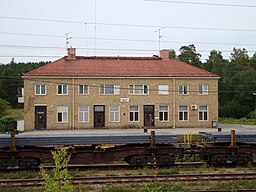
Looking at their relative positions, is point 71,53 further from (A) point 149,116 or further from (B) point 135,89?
(A) point 149,116

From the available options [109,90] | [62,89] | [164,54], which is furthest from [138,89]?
[62,89]

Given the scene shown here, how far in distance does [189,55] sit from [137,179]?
76971mm

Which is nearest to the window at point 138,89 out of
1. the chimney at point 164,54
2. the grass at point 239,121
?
the chimney at point 164,54

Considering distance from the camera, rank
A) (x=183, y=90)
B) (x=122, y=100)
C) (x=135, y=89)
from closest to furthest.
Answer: (x=122, y=100) < (x=135, y=89) < (x=183, y=90)

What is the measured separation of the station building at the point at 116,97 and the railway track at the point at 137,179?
2862 cm

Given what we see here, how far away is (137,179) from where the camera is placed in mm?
14109

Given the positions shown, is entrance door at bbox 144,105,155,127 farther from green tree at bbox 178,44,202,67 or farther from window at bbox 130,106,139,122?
green tree at bbox 178,44,202,67

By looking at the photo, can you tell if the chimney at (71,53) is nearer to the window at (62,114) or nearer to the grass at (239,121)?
the window at (62,114)

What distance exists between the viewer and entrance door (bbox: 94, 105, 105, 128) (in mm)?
43188

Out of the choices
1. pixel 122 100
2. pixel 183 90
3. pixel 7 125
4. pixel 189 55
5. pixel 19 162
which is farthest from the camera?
pixel 189 55

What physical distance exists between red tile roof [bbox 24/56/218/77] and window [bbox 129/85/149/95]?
1.28m

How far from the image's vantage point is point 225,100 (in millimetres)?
69938

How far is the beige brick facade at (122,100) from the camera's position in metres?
Answer: 42.6

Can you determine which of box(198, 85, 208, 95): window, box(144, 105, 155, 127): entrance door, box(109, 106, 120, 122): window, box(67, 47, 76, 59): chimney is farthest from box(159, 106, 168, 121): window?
box(67, 47, 76, 59): chimney
